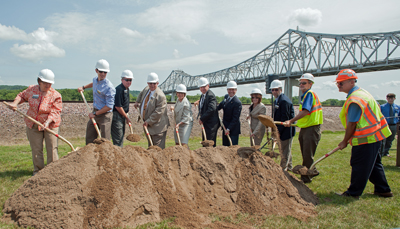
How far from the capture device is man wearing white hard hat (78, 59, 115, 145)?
492 cm

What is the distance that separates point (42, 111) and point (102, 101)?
1.05 m

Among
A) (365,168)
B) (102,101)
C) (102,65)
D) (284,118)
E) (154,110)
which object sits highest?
(102,65)

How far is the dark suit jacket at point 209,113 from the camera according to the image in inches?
233

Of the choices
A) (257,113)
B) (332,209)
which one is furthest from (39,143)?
(332,209)

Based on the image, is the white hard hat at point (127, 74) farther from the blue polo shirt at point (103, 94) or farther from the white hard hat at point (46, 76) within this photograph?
the white hard hat at point (46, 76)

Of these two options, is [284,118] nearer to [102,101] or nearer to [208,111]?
[208,111]

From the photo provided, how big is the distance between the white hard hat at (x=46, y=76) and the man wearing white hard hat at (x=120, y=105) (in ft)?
3.92

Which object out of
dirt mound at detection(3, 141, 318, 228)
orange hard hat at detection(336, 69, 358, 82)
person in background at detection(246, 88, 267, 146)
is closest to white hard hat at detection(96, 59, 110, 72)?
dirt mound at detection(3, 141, 318, 228)

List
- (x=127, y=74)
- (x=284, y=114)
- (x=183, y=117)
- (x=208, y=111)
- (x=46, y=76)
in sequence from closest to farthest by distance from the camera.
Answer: (x=46, y=76) → (x=127, y=74) → (x=284, y=114) → (x=183, y=117) → (x=208, y=111)

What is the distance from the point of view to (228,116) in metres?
6.19

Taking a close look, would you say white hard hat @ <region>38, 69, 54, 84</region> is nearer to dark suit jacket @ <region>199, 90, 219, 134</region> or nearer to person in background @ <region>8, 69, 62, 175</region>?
person in background @ <region>8, 69, 62, 175</region>

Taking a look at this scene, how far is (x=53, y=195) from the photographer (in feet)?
10.1

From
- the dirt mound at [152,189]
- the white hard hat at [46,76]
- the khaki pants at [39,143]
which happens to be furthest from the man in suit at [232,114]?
the white hard hat at [46,76]

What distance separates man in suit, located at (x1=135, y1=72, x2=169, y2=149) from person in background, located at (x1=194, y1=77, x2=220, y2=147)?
1.03 metres
